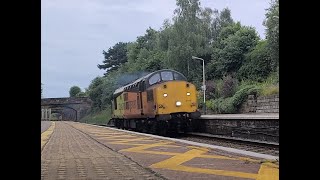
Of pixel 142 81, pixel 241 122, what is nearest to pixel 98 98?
pixel 142 81

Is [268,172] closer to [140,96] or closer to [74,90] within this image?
[140,96]

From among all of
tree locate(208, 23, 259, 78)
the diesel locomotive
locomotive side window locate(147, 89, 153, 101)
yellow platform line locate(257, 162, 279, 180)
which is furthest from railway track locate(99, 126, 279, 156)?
tree locate(208, 23, 259, 78)

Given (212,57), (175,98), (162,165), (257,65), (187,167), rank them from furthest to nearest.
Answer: (212,57)
(257,65)
(175,98)
(162,165)
(187,167)

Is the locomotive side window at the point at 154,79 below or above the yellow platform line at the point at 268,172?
above

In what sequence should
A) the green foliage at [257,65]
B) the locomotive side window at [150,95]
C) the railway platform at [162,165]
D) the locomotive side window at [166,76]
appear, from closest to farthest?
the railway platform at [162,165], the locomotive side window at [150,95], the locomotive side window at [166,76], the green foliage at [257,65]

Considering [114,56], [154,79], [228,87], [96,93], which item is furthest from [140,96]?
[114,56]

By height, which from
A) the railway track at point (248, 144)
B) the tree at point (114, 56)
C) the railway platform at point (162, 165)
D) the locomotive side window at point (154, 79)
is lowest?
the railway track at point (248, 144)

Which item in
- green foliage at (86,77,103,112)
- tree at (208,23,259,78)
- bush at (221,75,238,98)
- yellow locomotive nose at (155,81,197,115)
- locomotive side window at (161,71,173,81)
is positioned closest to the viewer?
yellow locomotive nose at (155,81,197,115)

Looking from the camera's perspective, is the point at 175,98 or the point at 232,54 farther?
the point at 232,54

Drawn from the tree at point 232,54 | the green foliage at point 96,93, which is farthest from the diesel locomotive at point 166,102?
the green foliage at point 96,93

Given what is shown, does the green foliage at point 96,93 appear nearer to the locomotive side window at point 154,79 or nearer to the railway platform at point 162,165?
the locomotive side window at point 154,79

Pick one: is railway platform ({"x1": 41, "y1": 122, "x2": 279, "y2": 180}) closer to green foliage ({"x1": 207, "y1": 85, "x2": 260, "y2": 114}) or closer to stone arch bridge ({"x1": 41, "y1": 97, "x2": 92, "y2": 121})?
green foliage ({"x1": 207, "y1": 85, "x2": 260, "y2": 114})
